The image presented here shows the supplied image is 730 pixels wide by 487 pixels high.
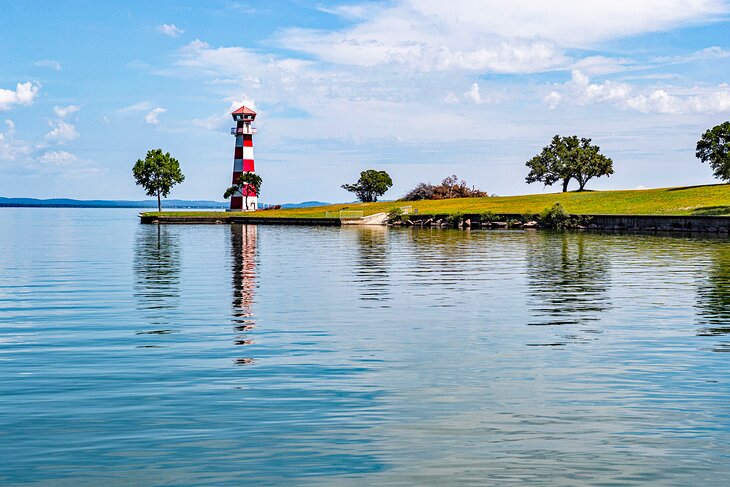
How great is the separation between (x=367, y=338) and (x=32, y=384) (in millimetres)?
7725

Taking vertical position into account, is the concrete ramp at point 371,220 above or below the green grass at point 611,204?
below

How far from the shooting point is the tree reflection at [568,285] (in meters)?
24.1

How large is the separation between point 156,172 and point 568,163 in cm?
7651

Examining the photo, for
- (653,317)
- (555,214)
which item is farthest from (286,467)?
(555,214)

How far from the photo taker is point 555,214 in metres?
105

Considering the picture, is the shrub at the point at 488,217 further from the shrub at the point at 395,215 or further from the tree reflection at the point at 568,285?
the tree reflection at the point at 568,285

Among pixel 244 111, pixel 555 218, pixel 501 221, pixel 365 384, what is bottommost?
pixel 365 384

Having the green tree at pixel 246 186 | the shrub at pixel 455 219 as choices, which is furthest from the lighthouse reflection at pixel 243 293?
the green tree at pixel 246 186

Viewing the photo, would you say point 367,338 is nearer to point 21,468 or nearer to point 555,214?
point 21,468

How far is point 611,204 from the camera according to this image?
11919 centimetres

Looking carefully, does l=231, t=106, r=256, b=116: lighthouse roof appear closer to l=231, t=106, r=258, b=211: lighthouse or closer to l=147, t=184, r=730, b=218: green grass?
l=231, t=106, r=258, b=211: lighthouse

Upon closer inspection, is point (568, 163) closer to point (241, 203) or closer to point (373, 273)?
point (241, 203)

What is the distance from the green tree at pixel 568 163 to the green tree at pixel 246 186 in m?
49.6

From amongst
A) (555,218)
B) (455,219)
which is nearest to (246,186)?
(455,219)
